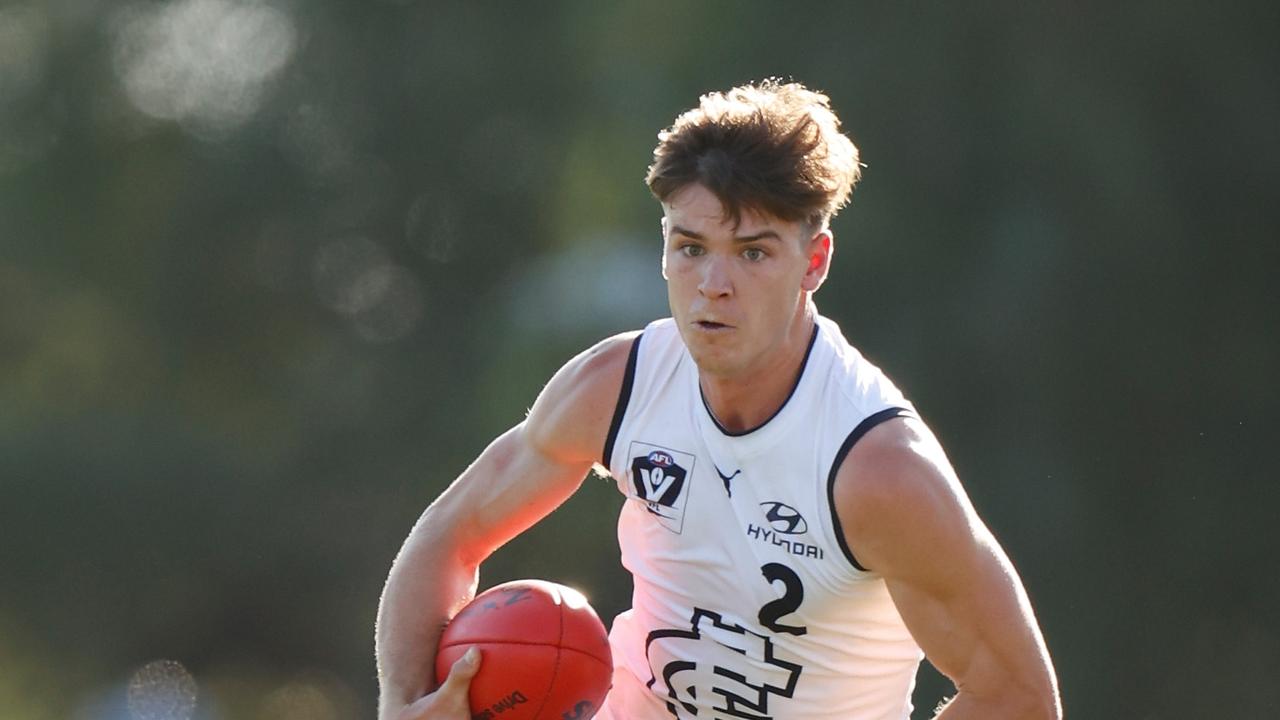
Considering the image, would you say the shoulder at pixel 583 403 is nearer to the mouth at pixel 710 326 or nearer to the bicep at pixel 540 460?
the bicep at pixel 540 460

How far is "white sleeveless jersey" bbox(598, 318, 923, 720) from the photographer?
3.43m

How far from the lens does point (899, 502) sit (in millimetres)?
3211

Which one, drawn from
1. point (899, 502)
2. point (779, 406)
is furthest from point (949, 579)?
point (779, 406)

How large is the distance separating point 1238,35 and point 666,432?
691 centimetres

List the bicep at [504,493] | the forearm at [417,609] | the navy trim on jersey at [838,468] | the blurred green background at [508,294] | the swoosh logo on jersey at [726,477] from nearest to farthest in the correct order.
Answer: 1. the navy trim on jersey at [838,468]
2. the swoosh logo on jersey at [726,477]
3. the forearm at [417,609]
4. the bicep at [504,493]
5. the blurred green background at [508,294]

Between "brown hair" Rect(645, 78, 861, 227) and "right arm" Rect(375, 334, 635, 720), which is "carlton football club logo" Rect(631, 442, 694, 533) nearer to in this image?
"right arm" Rect(375, 334, 635, 720)

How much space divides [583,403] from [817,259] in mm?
643

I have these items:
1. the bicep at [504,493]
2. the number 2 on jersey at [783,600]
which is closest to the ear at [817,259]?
the number 2 on jersey at [783,600]

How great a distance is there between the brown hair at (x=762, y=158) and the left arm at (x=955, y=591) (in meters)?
0.58

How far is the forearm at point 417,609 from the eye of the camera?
368cm

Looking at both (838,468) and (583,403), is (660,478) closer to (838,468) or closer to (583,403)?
(583,403)

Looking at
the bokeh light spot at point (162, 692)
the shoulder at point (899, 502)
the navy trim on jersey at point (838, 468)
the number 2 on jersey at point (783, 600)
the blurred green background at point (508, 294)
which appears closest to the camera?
the shoulder at point (899, 502)

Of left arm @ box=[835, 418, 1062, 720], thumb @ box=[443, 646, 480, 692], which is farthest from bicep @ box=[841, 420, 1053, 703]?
thumb @ box=[443, 646, 480, 692]

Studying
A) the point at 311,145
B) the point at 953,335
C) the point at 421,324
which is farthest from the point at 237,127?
the point at 953,335
